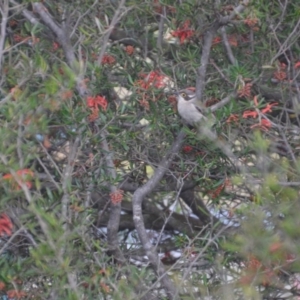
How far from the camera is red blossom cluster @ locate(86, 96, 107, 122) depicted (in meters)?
4.41

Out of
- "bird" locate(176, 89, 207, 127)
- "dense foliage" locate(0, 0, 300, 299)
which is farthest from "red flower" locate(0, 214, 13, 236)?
"bird" locate(176, 89, 207, 127)

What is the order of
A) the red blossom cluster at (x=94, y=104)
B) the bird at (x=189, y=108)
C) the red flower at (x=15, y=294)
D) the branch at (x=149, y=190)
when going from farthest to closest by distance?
the branch at (x=149, y=190) < the bird at (x=189, y=108) < the red blossom cluster at (x=94, y=104) < the red flower at (x=15, y=294)

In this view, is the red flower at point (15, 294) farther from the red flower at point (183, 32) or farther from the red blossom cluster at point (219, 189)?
the red flower at point (183, 32)

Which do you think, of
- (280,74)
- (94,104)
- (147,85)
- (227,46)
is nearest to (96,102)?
(94,104)

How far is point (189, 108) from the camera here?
4531mm

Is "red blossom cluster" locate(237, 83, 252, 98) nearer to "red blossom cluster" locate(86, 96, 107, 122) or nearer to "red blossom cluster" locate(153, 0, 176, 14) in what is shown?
"red blossom cluster" locate(153, 0, 176, 14)

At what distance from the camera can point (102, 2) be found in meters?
4.88

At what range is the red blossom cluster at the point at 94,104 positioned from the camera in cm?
441

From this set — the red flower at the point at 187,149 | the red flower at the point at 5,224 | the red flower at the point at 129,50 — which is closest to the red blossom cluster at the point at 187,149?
the red flower at the point at 187,149

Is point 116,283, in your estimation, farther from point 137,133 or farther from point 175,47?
point 175,47

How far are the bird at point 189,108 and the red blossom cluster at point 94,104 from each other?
444mm

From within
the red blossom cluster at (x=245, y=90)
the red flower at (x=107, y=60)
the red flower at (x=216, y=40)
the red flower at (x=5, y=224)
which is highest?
the red flower at (x=5, y=224)

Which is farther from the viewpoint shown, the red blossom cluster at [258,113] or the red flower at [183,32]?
the red flower at [183,32]

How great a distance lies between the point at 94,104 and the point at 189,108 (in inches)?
20.1
